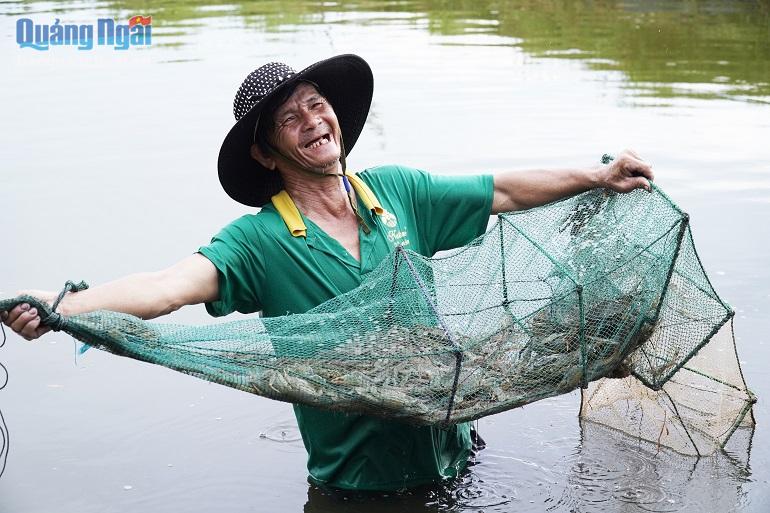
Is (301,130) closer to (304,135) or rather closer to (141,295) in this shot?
(304,135)

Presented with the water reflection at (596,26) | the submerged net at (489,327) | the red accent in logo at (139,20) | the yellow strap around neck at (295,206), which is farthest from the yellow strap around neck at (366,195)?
the red accent in logo at (139,20)

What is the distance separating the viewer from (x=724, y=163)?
331 inches

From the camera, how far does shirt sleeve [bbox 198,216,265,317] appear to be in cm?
362

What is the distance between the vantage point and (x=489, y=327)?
3.75 m

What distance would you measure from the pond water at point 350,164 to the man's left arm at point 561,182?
107cm

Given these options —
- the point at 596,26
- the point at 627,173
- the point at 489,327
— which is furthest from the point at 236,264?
the point at 596,26

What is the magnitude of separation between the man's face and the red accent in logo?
11588 millimetres

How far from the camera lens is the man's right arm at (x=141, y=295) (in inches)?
123

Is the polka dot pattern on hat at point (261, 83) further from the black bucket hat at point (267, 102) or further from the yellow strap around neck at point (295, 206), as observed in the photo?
the yellow strap around neck at point (295, 206)

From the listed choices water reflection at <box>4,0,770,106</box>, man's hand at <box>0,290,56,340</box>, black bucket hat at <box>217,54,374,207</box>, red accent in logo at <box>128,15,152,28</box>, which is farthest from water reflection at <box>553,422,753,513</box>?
red accent in logo at <box>128,15,152,28</box>

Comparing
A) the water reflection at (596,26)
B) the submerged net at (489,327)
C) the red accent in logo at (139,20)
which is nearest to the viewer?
the submerged net at (489,327)

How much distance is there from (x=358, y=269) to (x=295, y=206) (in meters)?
0.29

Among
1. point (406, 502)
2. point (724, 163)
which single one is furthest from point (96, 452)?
point (724, 163)

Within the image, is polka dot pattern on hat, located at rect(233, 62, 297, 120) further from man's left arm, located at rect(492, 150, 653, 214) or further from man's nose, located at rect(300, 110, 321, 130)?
man's left arm, located at rect(492, 150, 653, 214)
